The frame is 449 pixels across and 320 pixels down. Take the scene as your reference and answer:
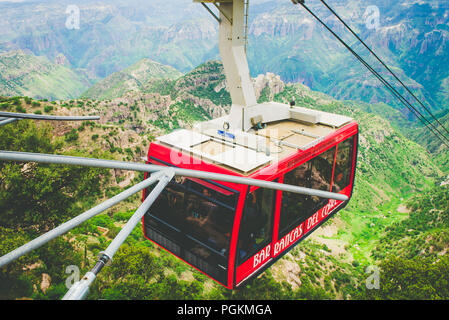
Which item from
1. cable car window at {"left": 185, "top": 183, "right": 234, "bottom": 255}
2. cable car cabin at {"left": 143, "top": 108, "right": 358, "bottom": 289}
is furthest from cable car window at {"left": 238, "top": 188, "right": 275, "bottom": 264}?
cable car window at {"left": 185, "top": 183, "right": 234, "bottom": 255}

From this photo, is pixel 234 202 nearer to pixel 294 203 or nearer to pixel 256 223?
pixel 256 223

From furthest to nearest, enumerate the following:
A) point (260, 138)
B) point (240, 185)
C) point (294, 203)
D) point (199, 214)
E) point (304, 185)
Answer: point (304, 185)
point (294, 203)
point (260, 138)
point (199, 214)
point (240, 185)

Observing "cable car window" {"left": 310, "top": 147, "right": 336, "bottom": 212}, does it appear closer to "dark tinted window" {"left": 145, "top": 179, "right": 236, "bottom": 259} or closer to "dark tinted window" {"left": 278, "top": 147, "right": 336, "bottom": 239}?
"dark tinted window" {"left": 278, "top": 147, "right": 336, "bottom": 239}

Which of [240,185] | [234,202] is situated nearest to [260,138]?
[240,185]

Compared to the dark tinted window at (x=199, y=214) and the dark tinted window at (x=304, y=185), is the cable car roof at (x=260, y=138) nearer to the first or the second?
the dark tinted window at (x=304, y=185)

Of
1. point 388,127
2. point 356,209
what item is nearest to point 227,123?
point 356,209

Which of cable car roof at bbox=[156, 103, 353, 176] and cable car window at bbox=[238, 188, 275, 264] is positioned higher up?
cable car roof at bbox=[156, 103, 353, 176]

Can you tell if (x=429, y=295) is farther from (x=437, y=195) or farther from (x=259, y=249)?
(x=437, y=195)
